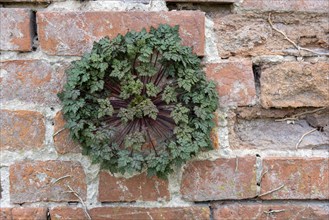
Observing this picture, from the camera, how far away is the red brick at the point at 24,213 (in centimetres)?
71

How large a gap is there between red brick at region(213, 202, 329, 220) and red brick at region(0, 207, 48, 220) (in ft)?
1.14

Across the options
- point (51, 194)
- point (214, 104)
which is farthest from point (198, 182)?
point (51, 194)

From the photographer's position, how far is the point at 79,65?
0.64 meters

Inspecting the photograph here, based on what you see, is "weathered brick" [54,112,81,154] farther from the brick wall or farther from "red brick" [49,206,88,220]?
"red brick" [49,206,88,220]

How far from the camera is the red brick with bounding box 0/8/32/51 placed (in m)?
0.67

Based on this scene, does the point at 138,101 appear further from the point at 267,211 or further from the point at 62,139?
the point at 267,211

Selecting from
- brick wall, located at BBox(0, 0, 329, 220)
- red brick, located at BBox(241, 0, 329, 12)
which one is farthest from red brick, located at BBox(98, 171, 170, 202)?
red brick, located at BBox(241, 0, 329, 12)

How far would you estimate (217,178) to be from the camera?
0.71 m

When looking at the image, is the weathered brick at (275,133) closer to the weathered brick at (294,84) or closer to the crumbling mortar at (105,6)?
the weathered brick at (294,84)

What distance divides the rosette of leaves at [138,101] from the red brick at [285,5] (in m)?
0.16

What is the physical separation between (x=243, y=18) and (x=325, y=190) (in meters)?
0.38

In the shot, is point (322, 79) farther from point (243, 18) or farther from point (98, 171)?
point (98, 171)

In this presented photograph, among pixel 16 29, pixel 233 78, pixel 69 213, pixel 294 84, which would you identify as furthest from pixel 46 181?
pixel 294 84

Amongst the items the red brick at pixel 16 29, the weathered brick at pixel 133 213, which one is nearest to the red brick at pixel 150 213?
the weathered brick at pixel 133 213
